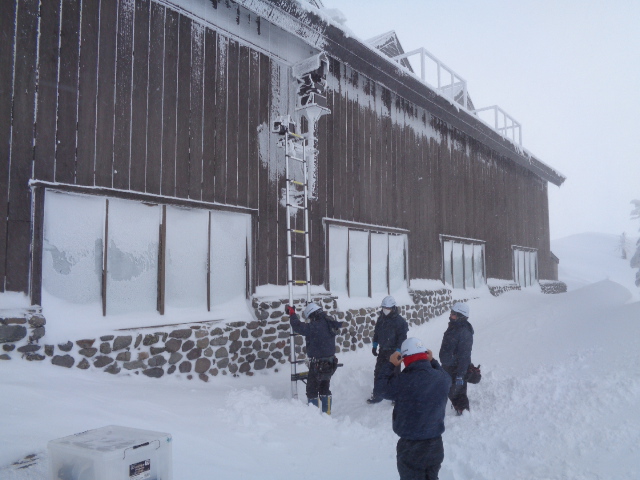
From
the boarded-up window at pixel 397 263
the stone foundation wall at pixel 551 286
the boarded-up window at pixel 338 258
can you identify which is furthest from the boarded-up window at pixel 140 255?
the stone foundation wall at pixel 551 286

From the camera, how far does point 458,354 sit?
715cm

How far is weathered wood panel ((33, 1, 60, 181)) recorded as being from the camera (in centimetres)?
632

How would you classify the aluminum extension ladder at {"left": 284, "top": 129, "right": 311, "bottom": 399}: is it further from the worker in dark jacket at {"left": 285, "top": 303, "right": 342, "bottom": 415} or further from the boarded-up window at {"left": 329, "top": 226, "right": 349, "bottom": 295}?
the boarded-up window at {"left": 329, "top": 226, "right": 349, "bottom": 295}

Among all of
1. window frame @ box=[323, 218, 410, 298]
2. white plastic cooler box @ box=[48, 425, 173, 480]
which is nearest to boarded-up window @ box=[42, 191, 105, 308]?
white plastic cooler box @ box=[48, 425, 173, 480]

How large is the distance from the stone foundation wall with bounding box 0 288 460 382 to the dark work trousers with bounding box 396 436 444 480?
4563 millimetres

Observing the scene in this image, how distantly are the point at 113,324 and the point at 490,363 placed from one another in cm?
728

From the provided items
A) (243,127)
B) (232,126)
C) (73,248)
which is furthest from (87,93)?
(243,127)

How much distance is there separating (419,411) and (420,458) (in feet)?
1.43

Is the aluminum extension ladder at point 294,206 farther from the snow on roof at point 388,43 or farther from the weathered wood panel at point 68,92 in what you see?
the snow on roof at point 388,43

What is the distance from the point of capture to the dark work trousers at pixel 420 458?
4.07 metres

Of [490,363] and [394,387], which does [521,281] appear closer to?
[490,363]

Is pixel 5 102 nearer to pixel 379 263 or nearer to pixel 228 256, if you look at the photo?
pixel 228 256

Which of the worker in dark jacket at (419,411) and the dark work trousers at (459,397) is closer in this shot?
the worker in dark jacket at (419,411)

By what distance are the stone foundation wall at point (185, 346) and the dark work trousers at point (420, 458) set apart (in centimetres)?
456
